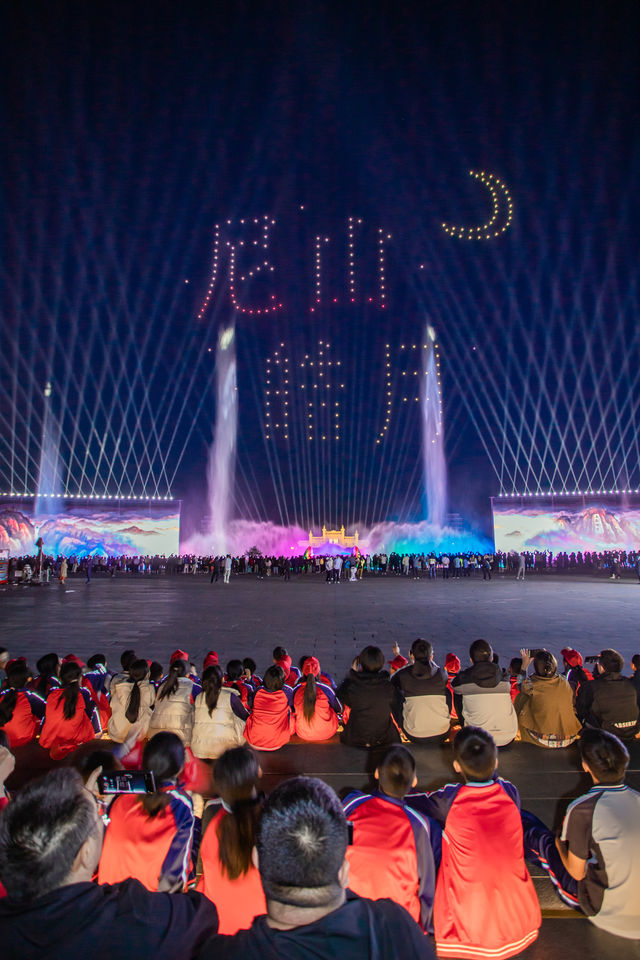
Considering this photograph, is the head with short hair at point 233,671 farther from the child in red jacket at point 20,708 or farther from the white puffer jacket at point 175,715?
the child in red jacket at point 20,708

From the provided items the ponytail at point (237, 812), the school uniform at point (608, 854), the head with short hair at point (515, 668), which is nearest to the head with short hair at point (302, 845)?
the ponytail at point (237, 812)

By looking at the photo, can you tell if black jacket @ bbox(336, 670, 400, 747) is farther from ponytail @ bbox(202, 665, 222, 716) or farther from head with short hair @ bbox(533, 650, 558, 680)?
head with short hair @ bbox(533, 650, 558, 680)

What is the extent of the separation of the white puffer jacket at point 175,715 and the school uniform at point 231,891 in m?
2.87

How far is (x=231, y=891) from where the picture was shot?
7.71 feet

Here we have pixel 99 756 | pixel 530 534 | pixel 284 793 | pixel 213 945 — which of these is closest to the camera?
pixel 213 945

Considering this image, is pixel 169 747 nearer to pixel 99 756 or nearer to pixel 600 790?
pixel 99 756

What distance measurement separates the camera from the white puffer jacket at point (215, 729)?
5.11 metres

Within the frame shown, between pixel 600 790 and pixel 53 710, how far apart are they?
5.04 m

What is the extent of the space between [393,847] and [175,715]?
3.31m

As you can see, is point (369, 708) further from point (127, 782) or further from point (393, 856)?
point (127, 782)

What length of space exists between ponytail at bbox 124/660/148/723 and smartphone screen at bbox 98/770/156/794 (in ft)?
10.7

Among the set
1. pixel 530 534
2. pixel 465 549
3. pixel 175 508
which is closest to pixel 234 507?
pixel 175 508

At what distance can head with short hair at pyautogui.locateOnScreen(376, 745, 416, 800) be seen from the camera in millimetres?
2588

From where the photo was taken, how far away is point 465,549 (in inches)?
2403
